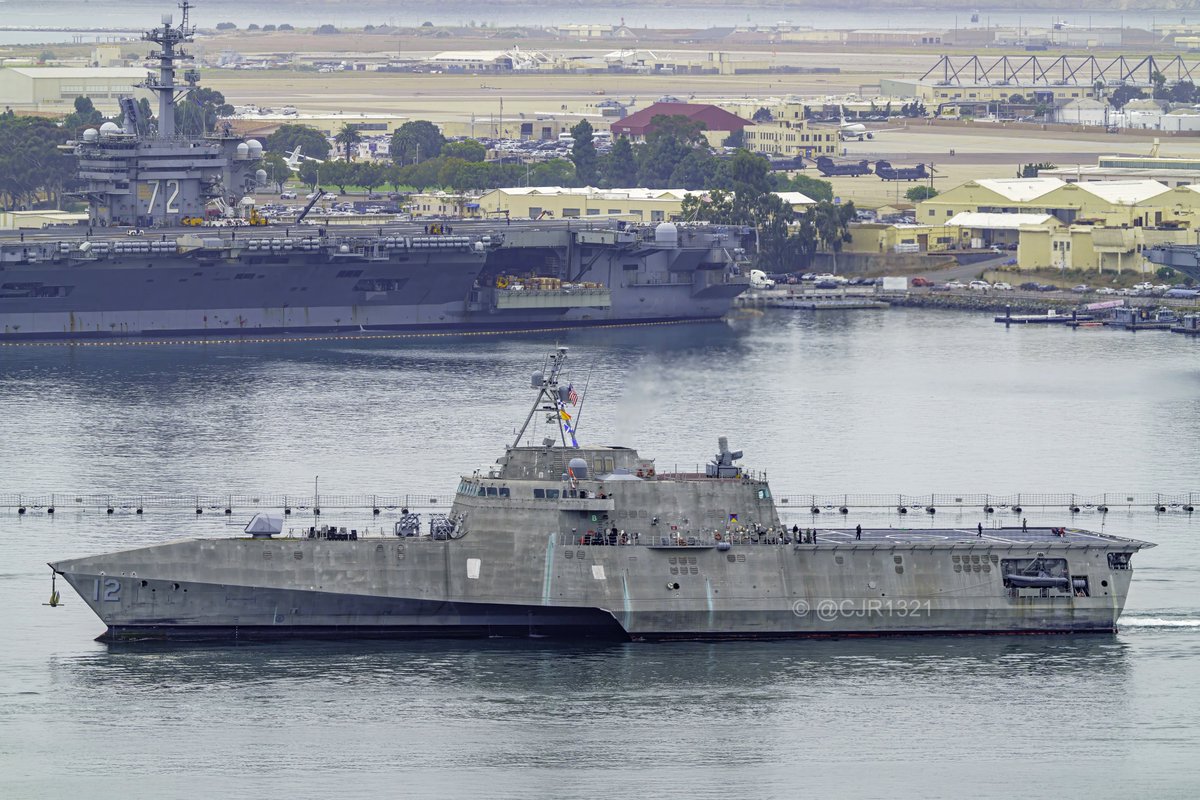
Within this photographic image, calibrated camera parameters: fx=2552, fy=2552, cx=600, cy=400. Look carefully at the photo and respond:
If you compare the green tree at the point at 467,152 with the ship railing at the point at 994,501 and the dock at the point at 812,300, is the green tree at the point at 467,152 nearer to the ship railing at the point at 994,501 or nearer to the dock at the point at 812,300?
the dock at the point at 812,300

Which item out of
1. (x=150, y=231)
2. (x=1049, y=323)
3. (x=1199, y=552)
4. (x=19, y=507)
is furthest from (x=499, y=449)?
(x=1049, y=323)

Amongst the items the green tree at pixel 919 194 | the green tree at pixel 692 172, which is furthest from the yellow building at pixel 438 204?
the green tree at pixel 919 194

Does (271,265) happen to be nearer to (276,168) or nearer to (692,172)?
(276,168)

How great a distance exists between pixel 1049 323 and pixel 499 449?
4541cm

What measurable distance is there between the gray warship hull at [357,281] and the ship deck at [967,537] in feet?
167

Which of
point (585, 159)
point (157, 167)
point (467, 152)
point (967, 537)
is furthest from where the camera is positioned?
point (467, 152)

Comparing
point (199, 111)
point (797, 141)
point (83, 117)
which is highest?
point (199, 111)

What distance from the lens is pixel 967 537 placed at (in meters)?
45.6

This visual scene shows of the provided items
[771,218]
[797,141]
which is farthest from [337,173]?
[797,141]

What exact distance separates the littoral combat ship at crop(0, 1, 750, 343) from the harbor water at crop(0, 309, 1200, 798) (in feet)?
49.2

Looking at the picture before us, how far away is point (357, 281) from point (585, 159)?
52.9 metres

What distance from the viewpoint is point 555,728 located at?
1547 inches

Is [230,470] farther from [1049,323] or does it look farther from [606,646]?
[1049,323]

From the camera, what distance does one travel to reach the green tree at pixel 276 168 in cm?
13950
